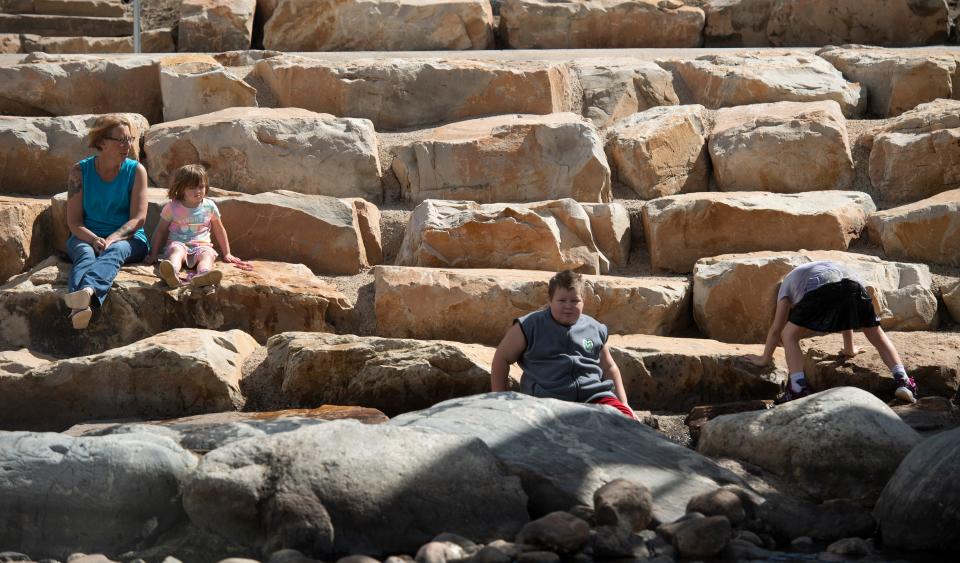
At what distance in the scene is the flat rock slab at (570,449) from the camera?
14.8 feet

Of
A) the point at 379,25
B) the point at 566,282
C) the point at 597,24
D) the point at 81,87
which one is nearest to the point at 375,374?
the point at 566,282

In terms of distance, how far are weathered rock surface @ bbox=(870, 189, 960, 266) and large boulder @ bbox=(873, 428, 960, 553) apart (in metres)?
2.65

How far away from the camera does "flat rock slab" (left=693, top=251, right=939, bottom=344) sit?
655 centimetres

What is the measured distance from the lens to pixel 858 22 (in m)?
9.29

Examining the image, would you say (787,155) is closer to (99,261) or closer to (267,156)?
(267,156)

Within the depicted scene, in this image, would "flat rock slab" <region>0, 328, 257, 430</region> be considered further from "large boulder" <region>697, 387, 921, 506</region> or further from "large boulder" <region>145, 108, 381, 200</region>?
"large boulder" <region>697, 387, 921, 506</region>

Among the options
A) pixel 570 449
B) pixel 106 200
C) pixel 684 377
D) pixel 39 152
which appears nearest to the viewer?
pixel 570 449

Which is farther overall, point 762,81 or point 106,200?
point 762,81

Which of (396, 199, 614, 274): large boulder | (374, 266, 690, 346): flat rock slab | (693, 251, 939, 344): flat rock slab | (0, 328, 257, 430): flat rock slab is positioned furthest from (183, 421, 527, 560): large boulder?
(396, 199, 614, 274): large boulder

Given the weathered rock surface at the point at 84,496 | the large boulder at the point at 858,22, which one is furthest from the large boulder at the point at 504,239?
the large boulder at the point at 858,22

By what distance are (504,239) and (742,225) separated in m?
1.41

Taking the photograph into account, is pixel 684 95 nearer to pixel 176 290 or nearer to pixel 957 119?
pixel 957 119

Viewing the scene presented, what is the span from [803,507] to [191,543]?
2350 mm

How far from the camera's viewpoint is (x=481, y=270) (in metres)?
6.75
